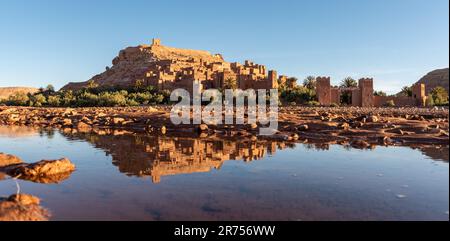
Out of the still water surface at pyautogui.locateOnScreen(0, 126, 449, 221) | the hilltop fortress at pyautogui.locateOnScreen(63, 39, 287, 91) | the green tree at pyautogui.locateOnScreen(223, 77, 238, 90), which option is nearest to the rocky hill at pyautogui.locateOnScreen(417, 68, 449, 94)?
the hilltop fortress at pyautogui.locateOnScreen(63, 39, 287, 91)

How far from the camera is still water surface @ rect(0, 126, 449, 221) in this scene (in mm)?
4449

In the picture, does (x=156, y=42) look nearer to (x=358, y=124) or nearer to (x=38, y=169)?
(x=358, y=124)

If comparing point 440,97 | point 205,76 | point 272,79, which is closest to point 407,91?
point 440,97

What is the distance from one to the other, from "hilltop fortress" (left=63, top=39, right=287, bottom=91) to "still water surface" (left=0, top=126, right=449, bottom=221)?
3553 centimetres

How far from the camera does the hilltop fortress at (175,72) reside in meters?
48.5

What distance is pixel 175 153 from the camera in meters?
9.11

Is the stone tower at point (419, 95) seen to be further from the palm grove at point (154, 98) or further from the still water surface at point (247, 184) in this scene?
the still water surface at point (247, 184)

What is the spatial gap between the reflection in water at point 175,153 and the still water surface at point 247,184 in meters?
0.02

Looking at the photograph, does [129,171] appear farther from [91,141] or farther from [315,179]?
[91,141]

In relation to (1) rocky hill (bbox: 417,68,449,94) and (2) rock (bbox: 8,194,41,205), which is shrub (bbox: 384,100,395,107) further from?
(1) rocky hill (bbox: 417,68,449,94)

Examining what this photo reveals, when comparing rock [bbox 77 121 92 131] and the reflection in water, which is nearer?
the reflection in water

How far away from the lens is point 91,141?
11.7 meters

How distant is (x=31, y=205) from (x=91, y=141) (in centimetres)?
739
